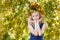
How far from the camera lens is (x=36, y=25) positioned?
5.60 feet

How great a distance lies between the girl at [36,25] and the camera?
1680mm

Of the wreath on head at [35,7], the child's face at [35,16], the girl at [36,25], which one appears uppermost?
the wreath on head at [35,7]

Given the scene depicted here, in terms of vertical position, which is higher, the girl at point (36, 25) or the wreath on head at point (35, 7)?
the wreath on head at point (35, 7)

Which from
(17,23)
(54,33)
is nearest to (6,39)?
(17,23)

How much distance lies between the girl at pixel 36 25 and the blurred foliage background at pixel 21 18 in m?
0.04

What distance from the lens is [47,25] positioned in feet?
5.61

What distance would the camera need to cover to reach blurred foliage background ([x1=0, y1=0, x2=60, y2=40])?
1687 mm

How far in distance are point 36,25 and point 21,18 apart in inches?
5.9

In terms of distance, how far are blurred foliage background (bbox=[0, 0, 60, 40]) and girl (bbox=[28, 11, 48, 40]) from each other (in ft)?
0.12

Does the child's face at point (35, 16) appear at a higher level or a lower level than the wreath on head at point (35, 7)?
lower

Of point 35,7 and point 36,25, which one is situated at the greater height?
point 35,7

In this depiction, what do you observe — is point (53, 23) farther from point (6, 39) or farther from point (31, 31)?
point (6, 39)

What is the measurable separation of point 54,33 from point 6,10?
1.58ft

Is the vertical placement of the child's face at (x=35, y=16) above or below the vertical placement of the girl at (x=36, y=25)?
above
